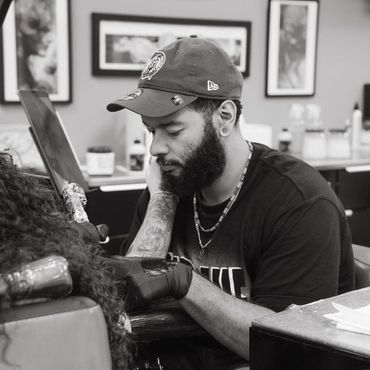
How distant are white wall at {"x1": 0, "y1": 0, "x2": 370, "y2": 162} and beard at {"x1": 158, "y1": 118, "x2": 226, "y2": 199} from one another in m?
1.65

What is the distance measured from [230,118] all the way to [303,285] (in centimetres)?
59

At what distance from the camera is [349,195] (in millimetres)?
4031

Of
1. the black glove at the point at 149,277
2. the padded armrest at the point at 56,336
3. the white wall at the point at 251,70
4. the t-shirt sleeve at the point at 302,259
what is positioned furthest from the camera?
the white wall at the point at 251,70

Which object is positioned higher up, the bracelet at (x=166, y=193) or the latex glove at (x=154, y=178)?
the latex glove at (x=154, y=178)

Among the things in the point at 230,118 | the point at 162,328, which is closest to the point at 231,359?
the point at 162,328

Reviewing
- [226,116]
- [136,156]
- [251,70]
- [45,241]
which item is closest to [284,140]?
[251,70]

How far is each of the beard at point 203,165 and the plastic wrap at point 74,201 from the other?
28cm

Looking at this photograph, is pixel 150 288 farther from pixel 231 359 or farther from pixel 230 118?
pixel 230 118

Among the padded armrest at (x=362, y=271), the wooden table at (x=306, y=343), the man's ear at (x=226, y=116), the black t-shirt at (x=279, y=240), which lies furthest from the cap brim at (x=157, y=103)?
the wooden table at (x=306, y=343)

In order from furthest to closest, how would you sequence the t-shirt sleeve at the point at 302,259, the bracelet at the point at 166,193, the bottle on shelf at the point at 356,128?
the bottle on shelf at the point at 356,128 → the bracelet at the point at 166,193 → the t-shirt sleeve at the point at 302,259

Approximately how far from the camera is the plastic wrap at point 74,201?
1919mm

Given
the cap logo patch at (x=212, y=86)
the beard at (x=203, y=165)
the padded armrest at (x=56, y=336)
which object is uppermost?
the cap logo patch at (x=212, y=86)

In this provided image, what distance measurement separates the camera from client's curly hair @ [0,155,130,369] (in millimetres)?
949

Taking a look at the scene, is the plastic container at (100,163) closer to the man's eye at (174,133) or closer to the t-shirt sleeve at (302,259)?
the man's eye at (174,133)
